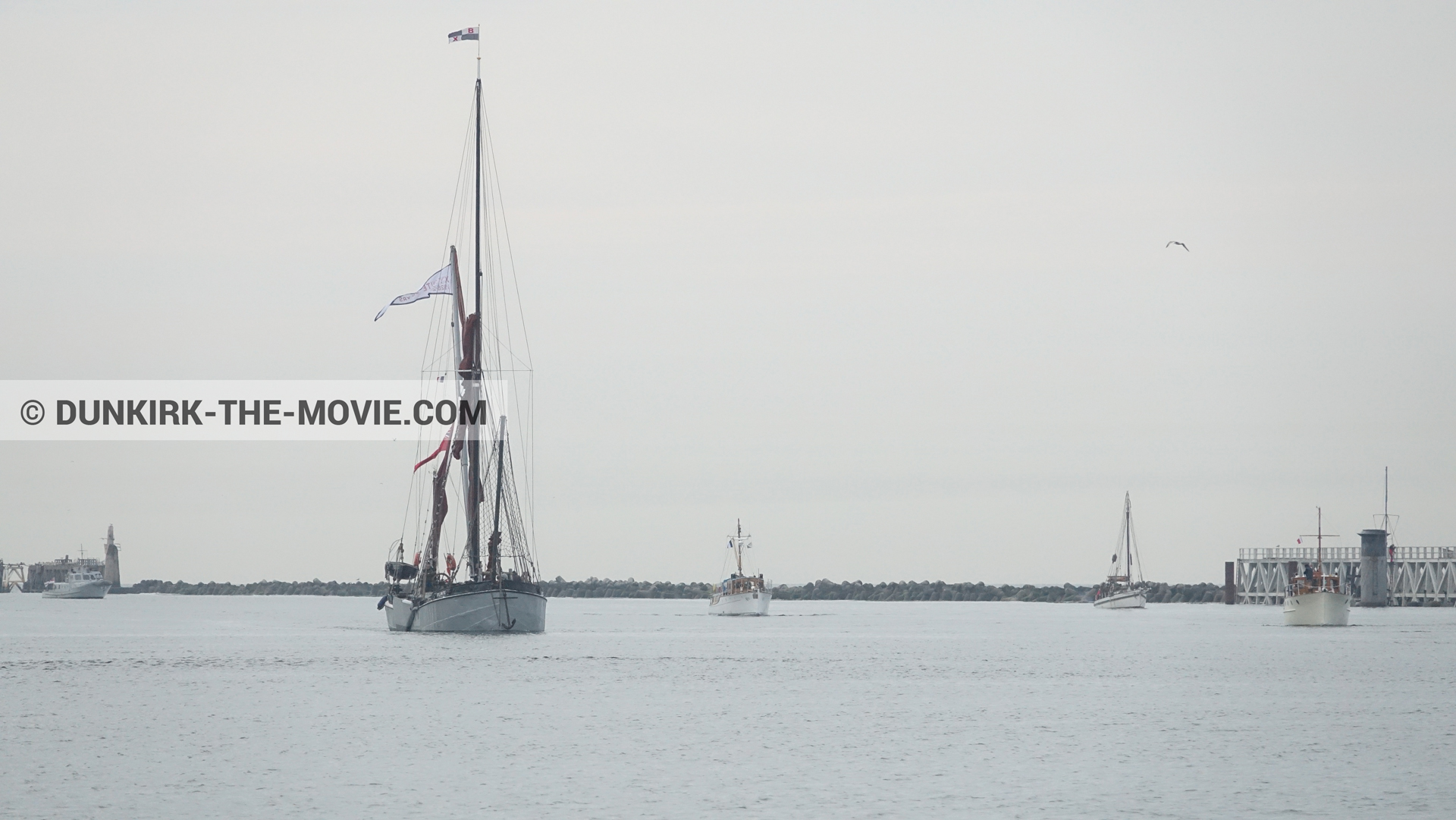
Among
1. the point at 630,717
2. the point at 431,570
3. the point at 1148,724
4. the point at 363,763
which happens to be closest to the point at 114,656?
the point at 431,570

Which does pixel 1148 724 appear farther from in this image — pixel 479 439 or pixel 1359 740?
pixel 479 439

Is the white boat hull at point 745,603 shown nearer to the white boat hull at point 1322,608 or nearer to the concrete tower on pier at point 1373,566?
the white boat hull at point 1322,608

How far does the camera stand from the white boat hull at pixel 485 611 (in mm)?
94000

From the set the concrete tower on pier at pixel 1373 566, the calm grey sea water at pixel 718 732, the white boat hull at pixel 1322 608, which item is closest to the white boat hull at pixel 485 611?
the calm grey sea water at pixel 718 732

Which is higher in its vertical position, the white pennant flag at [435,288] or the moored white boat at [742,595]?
the white pennant flag at [435,288]

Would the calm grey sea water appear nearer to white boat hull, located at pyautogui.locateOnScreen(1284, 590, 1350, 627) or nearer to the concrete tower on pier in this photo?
white boat hull, located at pyautogui.locateOnScreen(1284, 590, 1350, 627)

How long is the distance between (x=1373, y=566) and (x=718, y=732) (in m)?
160

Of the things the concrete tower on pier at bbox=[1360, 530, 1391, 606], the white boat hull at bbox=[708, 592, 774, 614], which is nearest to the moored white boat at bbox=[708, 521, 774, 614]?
the white boat hull at bbox=[708, 592, 774, 614]

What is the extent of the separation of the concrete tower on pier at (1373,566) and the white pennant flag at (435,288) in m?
130

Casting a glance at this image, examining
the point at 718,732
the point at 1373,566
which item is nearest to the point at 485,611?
the point at 718,732

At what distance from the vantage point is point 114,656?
100875mm

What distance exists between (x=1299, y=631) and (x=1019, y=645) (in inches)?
1260

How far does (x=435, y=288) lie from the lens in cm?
10075

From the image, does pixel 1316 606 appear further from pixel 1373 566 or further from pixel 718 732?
pixel 718 732
